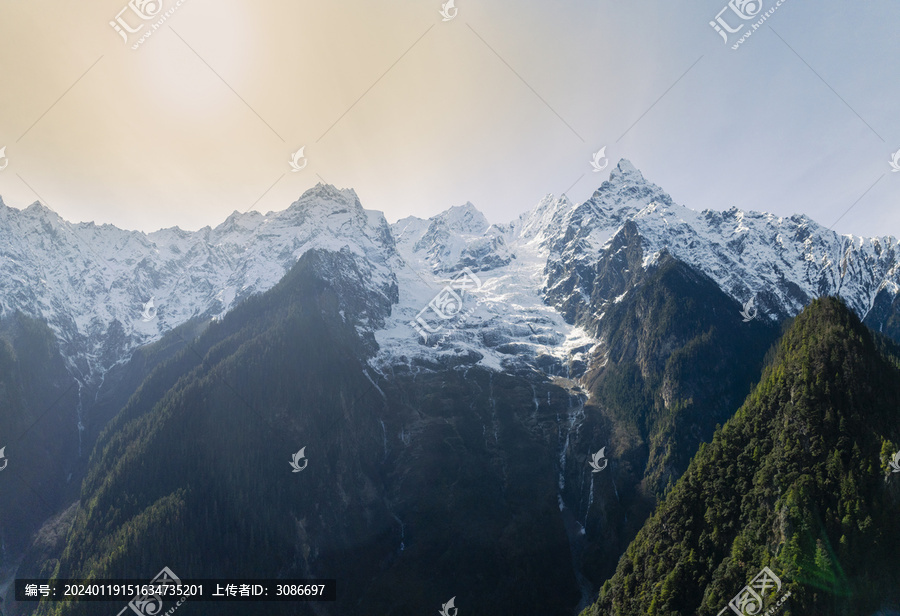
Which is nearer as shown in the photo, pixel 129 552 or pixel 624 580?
pixel 624 580

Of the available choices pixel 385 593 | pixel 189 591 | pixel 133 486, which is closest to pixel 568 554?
pixel 385 593

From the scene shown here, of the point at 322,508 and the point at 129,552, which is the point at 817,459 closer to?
the point at 322,508

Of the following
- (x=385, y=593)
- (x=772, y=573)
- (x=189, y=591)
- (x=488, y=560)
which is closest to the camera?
(x=772, y=573)

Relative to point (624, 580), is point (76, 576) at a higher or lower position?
higher
